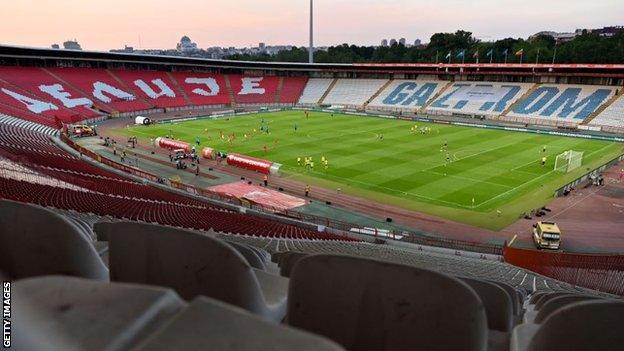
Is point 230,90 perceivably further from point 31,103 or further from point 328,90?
point 31,103

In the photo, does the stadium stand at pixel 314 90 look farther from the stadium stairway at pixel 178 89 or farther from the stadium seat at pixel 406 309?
the stadium seat at pixel 406 309

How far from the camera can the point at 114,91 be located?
75.1 m

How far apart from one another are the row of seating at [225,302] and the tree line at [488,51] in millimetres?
81060

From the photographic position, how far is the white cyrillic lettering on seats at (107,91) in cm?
7220

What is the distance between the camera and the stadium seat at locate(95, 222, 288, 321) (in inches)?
127

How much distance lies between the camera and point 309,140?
53.2 m

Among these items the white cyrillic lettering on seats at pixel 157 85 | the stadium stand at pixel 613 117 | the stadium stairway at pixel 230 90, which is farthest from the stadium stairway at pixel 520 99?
the white cyrillic lettering on seats at pixel 157 85

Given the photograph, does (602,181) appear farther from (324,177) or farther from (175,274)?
(175,274)

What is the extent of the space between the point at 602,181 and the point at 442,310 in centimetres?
3961

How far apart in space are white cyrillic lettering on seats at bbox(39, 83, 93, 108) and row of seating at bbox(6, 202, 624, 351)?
70.7 m

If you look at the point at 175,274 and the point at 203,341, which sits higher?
the point at 203,341

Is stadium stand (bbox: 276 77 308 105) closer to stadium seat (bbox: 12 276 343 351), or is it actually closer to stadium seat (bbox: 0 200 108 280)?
stadium seat (bbox: 0 200 108 280)

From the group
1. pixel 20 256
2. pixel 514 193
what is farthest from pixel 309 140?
pixel 20 256

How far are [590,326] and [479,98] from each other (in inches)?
3086
